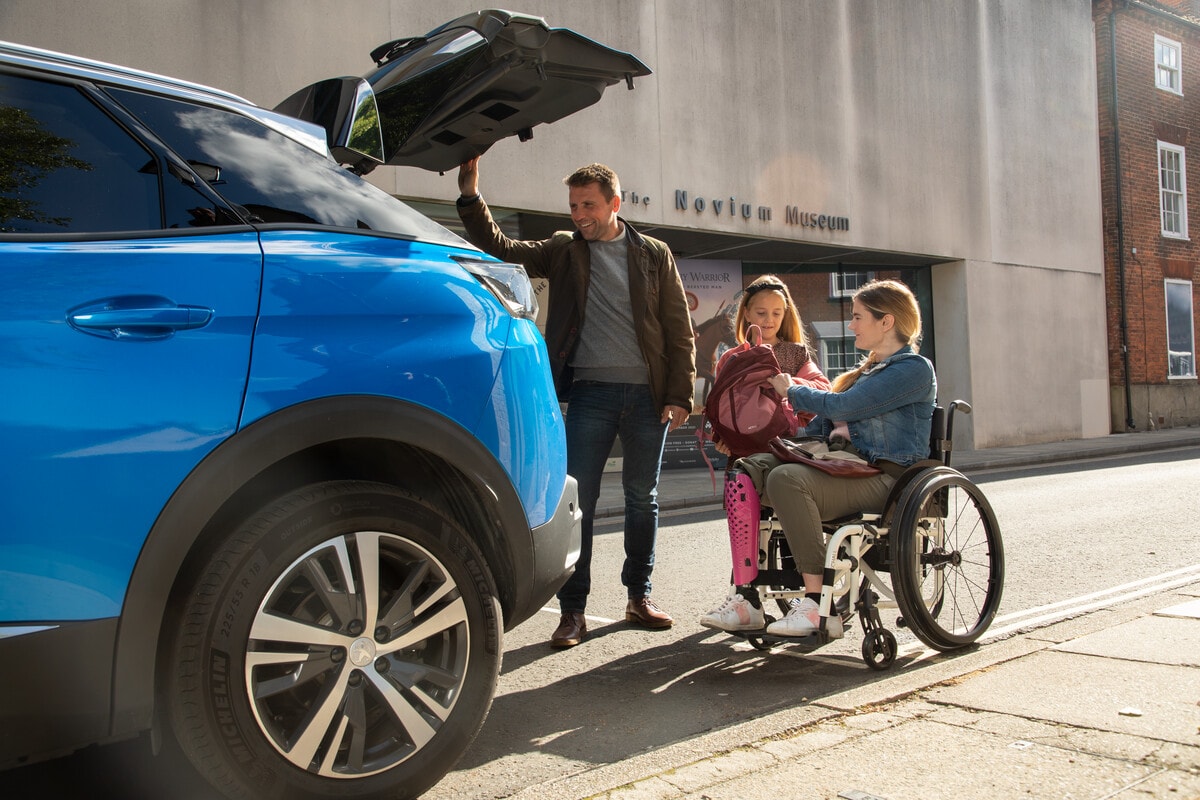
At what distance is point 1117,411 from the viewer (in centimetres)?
2162

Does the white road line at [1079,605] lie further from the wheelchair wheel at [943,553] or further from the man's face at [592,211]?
the man's face at [592,211]

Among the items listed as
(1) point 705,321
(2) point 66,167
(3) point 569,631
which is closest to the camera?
(2) point 66,167

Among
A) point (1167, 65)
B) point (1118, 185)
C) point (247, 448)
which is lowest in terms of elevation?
point (247, 448)

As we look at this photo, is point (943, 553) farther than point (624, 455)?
No

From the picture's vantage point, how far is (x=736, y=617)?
3969 mm

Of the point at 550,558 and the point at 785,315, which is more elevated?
the point at 785,315

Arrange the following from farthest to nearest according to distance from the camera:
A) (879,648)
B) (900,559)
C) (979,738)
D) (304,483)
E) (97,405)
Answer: (879,648) < (900,559) < (979,738) < (304,483) < (97,405)

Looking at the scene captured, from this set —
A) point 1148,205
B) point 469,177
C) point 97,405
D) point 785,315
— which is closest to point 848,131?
point 1148,205

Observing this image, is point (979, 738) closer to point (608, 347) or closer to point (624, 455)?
point (624, 455)

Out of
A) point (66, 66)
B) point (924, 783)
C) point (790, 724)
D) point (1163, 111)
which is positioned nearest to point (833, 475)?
point (790, 724)

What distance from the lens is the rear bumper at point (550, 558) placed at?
2.90m

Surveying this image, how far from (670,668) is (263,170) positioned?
2.48 metres

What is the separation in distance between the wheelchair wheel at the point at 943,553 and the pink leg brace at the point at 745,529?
1.71 ft

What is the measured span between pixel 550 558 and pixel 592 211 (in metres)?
2.01
